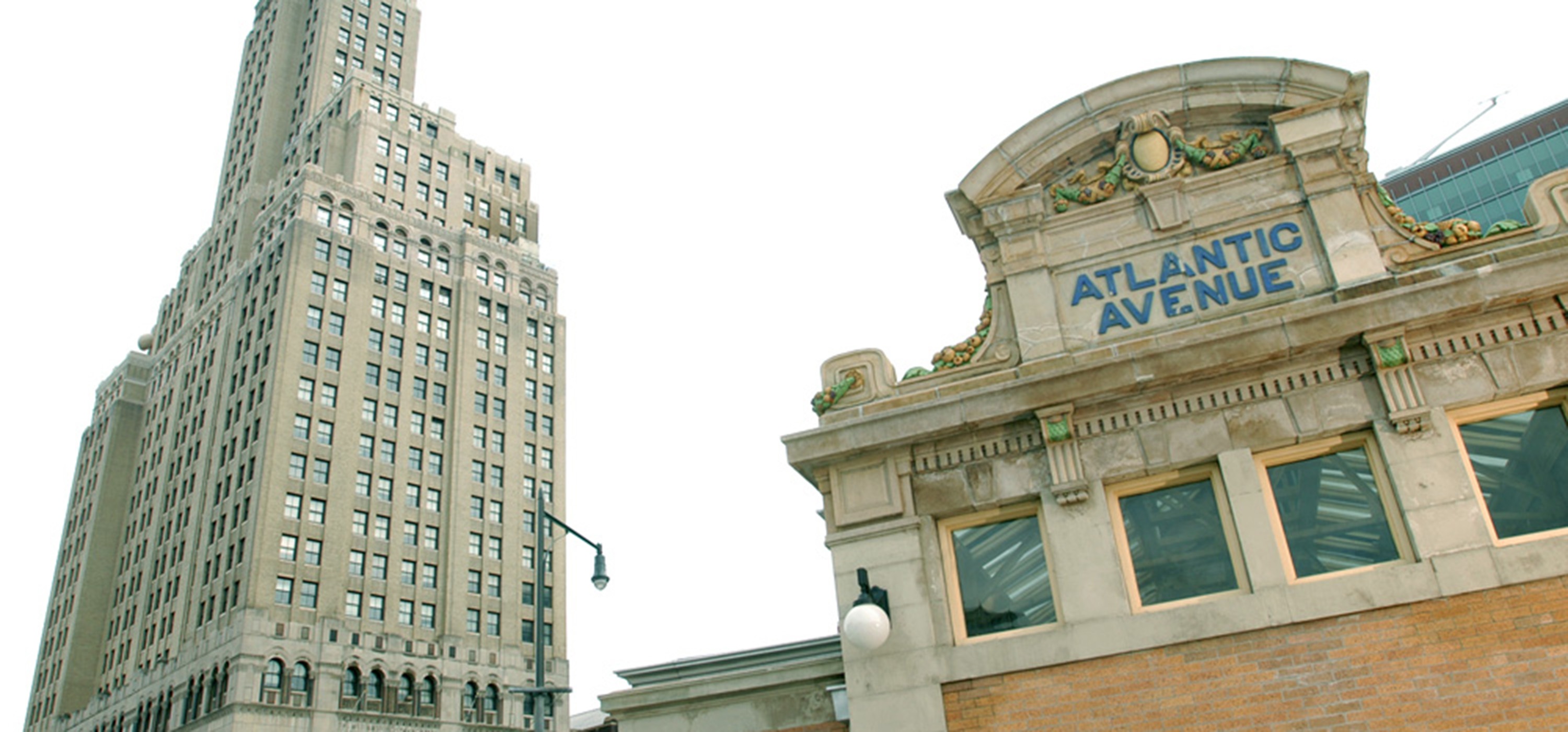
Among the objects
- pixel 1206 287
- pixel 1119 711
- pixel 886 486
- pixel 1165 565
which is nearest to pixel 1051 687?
pixel 1119 711

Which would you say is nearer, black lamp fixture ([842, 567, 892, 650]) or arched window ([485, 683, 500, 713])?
black lamp fixture ([842, 567, 892, 650])

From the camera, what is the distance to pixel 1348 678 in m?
10.2

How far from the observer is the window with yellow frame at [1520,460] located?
1053 cm

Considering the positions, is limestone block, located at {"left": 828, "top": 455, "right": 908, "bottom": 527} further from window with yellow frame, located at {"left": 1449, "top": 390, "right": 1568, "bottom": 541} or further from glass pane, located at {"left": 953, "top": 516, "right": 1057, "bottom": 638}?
window with yellow frame, located at {"left": 1449, "top": 390, "right": 1568, "bottom": 541}

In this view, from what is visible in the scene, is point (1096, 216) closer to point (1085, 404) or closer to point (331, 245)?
point (1085, 404)

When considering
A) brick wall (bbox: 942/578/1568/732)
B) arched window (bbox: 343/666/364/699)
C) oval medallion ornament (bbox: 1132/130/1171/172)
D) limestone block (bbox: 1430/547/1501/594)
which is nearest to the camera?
brick wall (bbox: 942/578/1568/732)

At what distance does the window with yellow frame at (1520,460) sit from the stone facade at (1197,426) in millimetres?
27

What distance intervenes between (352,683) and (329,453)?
1519cm

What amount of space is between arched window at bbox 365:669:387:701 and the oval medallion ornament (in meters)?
65.8

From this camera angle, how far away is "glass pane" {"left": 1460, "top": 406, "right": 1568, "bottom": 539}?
10531 millimetres

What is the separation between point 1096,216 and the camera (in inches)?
525

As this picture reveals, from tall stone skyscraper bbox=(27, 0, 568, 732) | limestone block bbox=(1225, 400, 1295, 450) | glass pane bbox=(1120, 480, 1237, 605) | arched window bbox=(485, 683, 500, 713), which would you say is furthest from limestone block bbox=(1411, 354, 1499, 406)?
arched window bbox=(485, 683, 500, 713)

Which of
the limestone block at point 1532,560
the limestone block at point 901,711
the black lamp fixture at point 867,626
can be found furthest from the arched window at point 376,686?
the limestone block at point 1532,560

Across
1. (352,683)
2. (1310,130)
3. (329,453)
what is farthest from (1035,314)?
(329,453)
